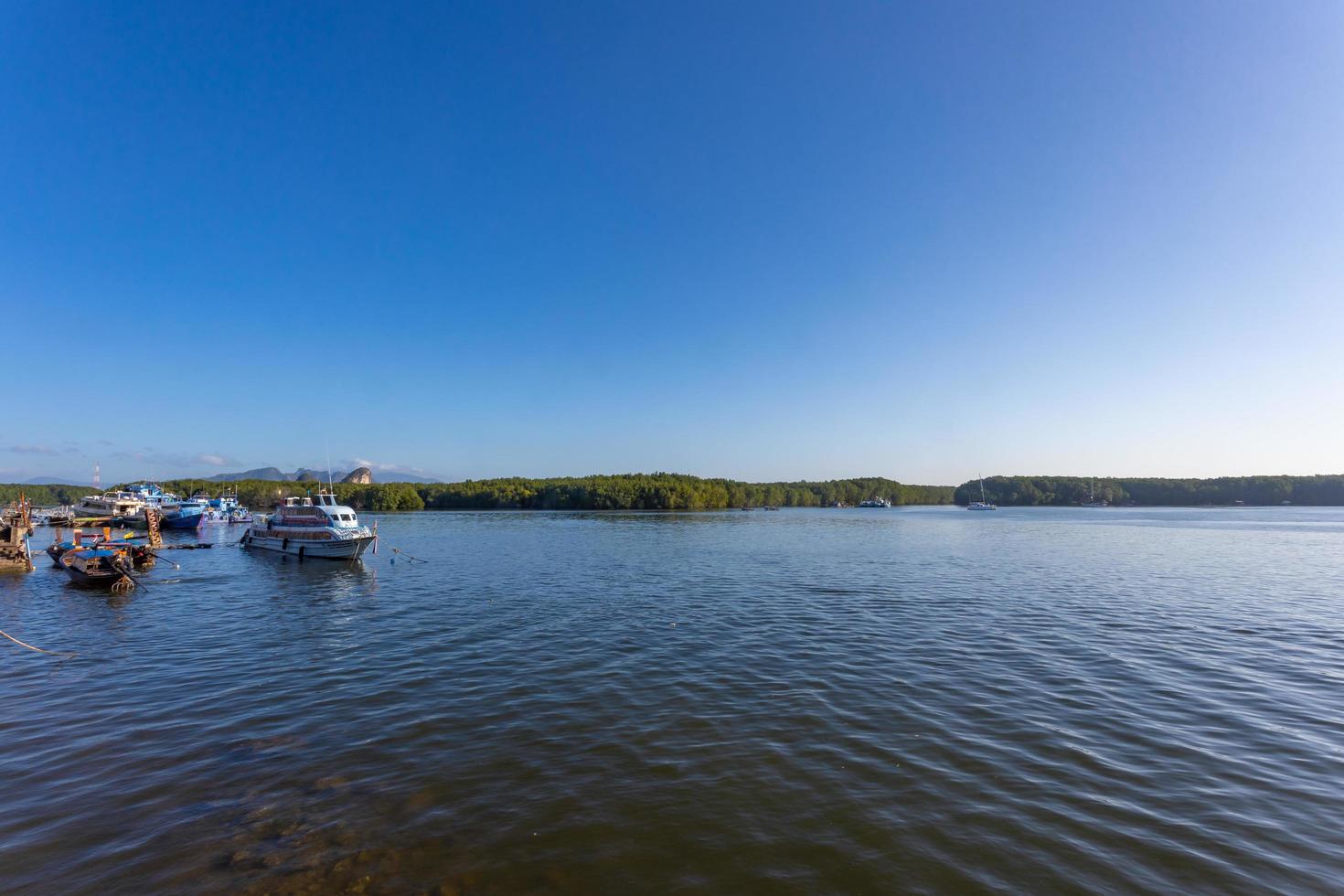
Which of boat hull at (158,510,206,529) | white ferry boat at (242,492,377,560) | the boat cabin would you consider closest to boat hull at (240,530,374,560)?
white ferry boat at (242,492,377,560)

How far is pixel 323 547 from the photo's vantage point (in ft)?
→ 146

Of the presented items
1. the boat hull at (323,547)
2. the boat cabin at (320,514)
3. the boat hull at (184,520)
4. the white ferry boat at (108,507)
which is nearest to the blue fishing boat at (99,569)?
the boat hull at (323,547)

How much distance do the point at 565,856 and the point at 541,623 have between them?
14.5 m

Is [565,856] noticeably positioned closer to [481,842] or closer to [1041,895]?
[481,842]

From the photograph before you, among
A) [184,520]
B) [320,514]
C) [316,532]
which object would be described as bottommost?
[184,520]

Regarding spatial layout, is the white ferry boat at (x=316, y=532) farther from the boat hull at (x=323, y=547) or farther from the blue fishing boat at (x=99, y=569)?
the blue fishing boat at (x=99, y=569)

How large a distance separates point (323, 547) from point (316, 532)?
1297mm

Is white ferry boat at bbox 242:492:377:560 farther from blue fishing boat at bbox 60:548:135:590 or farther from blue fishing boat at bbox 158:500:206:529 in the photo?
blue fishing boat at bbox 158:500:206:529

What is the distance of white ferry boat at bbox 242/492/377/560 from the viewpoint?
4347 cm

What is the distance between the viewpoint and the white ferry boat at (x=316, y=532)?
43.5m

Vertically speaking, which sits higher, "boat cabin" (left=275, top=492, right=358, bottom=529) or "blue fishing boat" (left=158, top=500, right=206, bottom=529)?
"boat cabin" (left=275, top=492, right=358, bottom=529)

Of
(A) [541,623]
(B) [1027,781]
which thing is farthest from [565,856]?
(A) [541,623]

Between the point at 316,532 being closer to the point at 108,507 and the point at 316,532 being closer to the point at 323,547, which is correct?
the point at 323,547

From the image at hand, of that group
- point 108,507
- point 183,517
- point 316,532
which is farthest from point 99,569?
point 108,507
